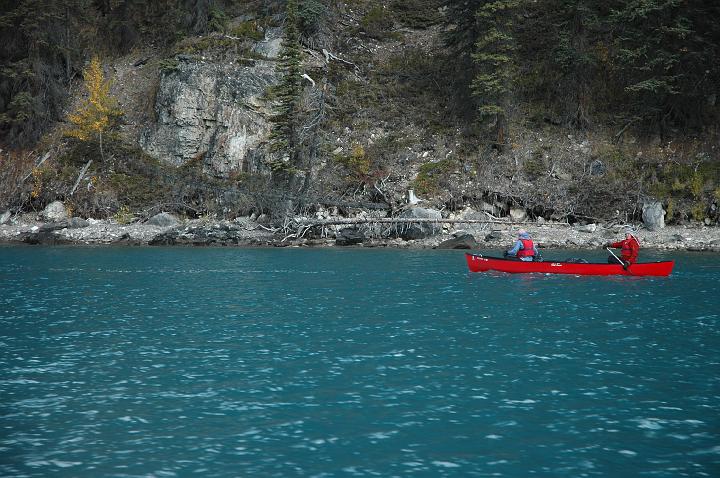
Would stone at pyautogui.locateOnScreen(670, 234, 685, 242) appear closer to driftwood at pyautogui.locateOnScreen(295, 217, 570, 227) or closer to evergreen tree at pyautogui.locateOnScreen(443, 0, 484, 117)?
driftwood at pyautogui.locateOnScreen(295, 217, 570, 227)

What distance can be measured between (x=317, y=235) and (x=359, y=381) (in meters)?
30.7

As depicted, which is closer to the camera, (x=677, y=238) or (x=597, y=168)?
(x=677, y=238)

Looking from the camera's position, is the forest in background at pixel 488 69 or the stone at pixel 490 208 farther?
the stone at pixel 490 208

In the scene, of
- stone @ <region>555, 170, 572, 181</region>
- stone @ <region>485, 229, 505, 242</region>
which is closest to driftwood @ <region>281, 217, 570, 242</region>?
stone @ <region>485, 229, 505, 242</region>

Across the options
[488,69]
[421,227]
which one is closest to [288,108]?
[421,227]

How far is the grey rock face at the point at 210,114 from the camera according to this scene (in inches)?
1930

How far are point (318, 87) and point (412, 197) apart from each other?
14.8 metres

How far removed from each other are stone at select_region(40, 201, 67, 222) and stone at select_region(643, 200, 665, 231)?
127ft

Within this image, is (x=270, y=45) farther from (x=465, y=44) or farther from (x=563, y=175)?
(x=563, y=175)

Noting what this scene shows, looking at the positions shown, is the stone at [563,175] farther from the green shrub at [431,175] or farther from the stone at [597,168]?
the green shrub at [431,175]

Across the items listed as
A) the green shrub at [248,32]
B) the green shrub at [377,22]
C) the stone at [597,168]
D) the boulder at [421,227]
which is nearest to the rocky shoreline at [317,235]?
the boulder at [421,227]

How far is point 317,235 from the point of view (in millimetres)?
41375

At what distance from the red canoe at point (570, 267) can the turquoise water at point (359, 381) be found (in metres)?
1.94

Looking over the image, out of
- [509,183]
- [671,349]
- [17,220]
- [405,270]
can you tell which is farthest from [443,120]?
[671,349]
